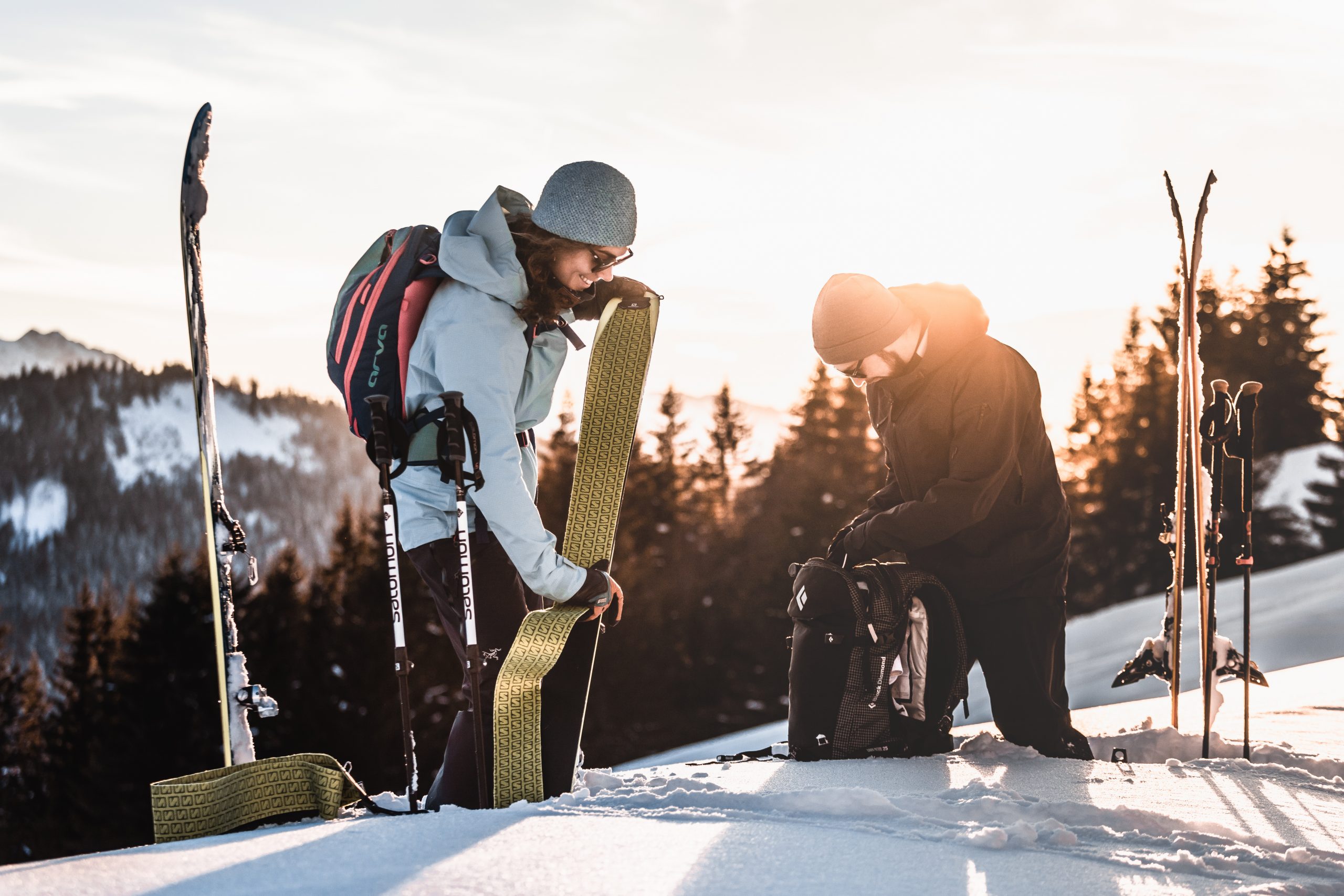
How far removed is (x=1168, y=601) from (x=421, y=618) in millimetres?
24139

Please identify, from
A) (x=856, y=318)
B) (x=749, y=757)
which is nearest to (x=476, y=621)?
(x=749, y=757)

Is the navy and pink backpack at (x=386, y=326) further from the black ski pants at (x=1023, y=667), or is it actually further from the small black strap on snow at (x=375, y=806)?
the black ski pants at (x=1023, y=667)

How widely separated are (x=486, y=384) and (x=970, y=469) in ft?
5.60

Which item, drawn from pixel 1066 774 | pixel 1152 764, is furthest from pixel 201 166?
pixel 1152 764

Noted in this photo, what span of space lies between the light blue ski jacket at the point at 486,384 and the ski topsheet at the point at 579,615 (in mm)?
238

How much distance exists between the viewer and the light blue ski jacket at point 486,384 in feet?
9.02

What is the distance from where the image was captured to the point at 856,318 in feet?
11.9

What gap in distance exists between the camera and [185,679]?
27.4 m

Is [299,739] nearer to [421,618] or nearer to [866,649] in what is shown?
[421,618]

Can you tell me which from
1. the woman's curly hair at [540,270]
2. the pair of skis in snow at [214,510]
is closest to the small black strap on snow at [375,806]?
the pair of skis in snow at [214,510]

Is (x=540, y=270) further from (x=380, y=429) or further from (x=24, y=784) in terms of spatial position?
(x=24, y=784)

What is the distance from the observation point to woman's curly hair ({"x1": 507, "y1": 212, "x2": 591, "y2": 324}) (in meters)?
2.90

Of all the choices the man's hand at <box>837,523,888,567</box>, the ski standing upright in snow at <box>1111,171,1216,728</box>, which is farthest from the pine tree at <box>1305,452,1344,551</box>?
the man's hand at <box>837,523,888,567</box>

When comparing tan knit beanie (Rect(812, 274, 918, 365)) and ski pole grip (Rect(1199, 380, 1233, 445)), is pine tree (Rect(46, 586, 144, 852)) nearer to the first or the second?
tan knit beanie (Rect(812, 274, 918, 365))
